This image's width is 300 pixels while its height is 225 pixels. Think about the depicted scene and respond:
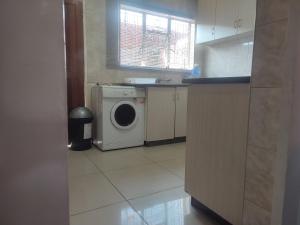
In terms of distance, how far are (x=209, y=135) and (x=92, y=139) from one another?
2127 millimetres

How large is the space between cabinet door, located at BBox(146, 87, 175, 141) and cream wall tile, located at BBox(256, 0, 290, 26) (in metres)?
2.05

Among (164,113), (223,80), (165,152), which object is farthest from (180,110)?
(223,80)

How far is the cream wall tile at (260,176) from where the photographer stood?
924mm

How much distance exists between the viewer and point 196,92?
1.35m

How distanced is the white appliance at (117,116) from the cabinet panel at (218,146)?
1.50 meters

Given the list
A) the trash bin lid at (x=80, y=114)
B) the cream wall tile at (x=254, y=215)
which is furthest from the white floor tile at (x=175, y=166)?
the trash bin lid at (x=80, y=114)

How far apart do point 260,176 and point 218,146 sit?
0.29 m

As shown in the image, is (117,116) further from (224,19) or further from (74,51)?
(224,19)

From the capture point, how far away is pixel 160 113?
3.02 metres

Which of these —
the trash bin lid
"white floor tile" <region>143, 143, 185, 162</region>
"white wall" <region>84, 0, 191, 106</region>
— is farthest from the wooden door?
"white floor tile" <region>143, 143, 185, 162</region>

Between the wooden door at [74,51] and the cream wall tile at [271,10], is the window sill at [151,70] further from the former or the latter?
the cream wall tile at [271,10]

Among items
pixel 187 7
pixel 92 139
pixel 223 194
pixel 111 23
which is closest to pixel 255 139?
pixel 223 194

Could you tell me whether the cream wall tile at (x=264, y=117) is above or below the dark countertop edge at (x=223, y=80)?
below

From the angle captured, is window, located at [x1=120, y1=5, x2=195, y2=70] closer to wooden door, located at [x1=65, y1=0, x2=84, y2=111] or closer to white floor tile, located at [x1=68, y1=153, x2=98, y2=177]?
wooden door, located at [x1=65, y1=0, x2=84, y2=111]
